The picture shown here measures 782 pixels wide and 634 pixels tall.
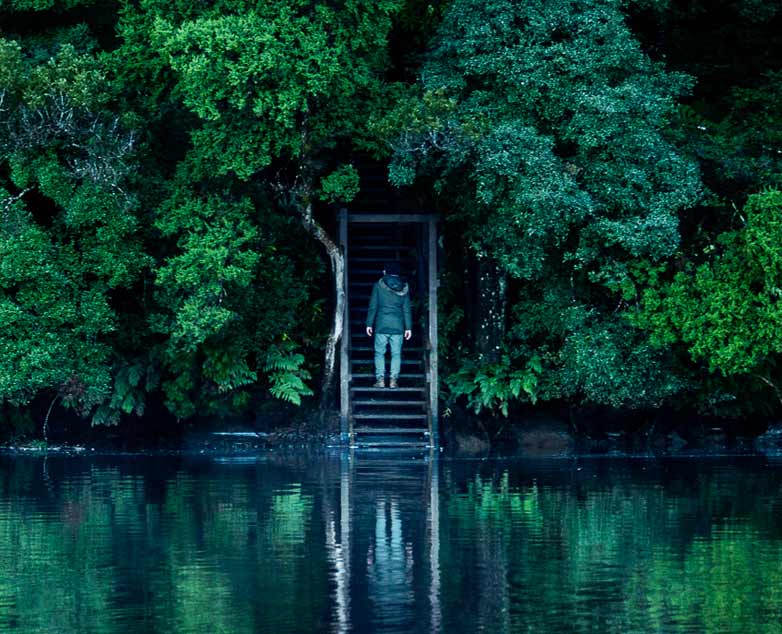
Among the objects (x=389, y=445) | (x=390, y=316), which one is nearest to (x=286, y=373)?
(x=390, y=316)

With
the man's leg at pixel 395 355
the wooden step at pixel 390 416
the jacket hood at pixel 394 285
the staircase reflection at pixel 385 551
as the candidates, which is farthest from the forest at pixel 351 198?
the staircase reflection at pixel 385 551

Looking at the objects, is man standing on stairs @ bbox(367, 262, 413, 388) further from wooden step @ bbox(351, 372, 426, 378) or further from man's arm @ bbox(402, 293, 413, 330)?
wooden step @ bbox(351, 372, 426, 378)

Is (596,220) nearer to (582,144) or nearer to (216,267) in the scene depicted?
(582,144)

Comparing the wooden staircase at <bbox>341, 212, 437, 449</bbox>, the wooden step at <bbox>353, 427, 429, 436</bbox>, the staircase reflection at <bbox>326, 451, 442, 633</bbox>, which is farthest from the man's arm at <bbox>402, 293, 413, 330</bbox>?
the staircase reflection at <bbox>326, 451, 442, 633</bbox>

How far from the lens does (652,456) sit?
2516cm

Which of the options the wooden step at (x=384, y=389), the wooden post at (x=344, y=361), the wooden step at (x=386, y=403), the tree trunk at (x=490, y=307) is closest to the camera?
the wooden post at (x=344, y=361)

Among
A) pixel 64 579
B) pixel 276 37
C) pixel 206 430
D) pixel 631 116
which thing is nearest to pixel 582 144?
pixel 631 116

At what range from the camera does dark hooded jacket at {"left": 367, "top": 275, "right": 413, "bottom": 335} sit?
26.3 metres

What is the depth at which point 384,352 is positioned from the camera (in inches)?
1046

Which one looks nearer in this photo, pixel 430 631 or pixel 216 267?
pixel 430 631

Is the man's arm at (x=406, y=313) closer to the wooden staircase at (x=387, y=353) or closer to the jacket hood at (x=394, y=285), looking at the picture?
the jacket hood at (x=394, y=285)

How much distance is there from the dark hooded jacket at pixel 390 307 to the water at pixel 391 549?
12.0 feet

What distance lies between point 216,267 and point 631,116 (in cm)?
639

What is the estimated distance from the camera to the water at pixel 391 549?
12992mm
